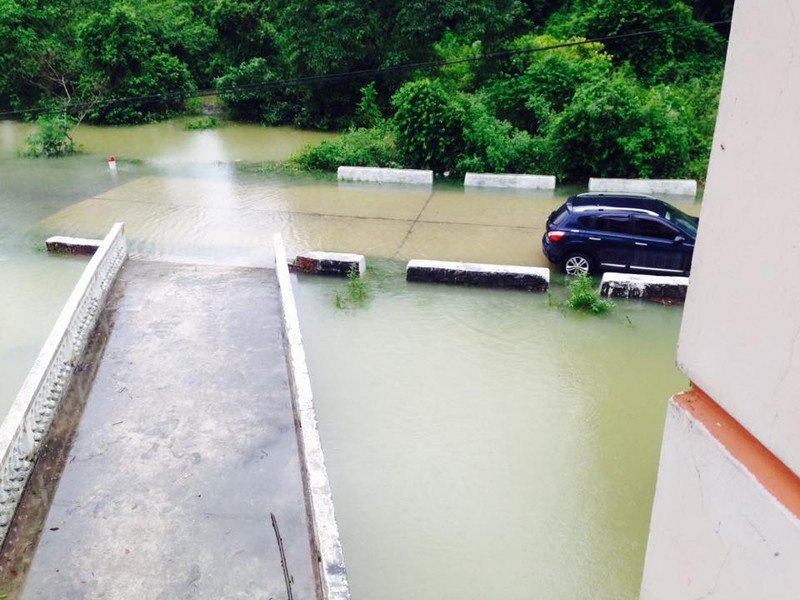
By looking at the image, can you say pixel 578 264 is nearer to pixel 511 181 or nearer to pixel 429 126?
pixel 511 181

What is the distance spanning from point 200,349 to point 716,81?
18774 mm

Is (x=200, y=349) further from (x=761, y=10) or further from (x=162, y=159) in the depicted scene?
(x=162, y=159)

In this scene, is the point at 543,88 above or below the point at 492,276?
above

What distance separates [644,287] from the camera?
10836mm

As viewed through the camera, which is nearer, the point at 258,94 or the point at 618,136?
the point at 618,136

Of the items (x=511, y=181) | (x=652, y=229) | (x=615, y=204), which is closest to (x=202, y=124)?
(x=511, y=181)

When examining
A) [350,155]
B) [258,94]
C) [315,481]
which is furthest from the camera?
[258,94]

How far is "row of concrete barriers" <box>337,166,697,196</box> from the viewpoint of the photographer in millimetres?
16266

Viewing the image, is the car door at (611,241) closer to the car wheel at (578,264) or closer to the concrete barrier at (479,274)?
the car wheel at (578,264)

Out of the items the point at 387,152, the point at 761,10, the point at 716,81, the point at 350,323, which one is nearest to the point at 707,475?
the point at 761,10

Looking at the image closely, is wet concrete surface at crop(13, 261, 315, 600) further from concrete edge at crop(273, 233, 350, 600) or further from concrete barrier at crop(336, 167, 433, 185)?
concrete barrier at crop(336, 167, 433, 185)

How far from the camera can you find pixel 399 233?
14.0 metres

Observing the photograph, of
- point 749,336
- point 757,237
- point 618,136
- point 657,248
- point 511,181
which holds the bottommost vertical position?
point 657,248

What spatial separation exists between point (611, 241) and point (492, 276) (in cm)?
206
